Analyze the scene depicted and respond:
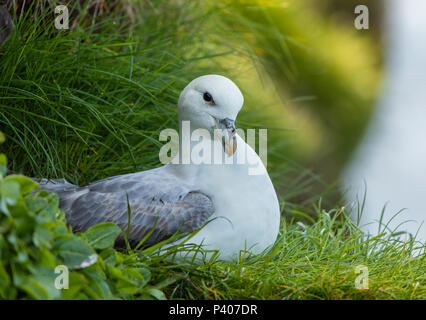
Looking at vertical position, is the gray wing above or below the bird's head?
below

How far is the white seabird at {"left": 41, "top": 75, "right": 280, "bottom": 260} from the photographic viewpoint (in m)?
2.65

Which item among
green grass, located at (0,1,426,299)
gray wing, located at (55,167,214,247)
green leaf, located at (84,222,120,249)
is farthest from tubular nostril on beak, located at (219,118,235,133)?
green leaf, located at (84,222,120,249)

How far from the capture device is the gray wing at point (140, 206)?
2.65m

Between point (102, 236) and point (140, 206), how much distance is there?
56 cm

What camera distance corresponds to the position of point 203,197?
8.98 ft

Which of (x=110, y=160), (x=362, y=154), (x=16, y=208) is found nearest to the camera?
(x=16, y=208)

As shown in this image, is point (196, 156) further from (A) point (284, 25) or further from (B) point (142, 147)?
(A) point (284, 25)

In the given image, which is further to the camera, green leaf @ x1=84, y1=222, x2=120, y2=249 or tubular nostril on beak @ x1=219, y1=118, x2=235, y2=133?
tubular nostril on beak @ x1=219, y1=118, x2=235, y2=133

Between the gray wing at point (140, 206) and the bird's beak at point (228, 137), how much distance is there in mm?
259

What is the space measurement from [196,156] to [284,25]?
355cm

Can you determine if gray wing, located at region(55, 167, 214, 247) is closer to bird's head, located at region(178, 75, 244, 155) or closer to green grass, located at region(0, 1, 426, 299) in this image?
green grass, located at region(0, 1, 426, 299)

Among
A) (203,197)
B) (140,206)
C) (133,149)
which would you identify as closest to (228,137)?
(203,197)

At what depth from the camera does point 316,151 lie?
7.00 metres

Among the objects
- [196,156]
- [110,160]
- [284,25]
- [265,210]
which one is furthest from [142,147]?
[284,25]
